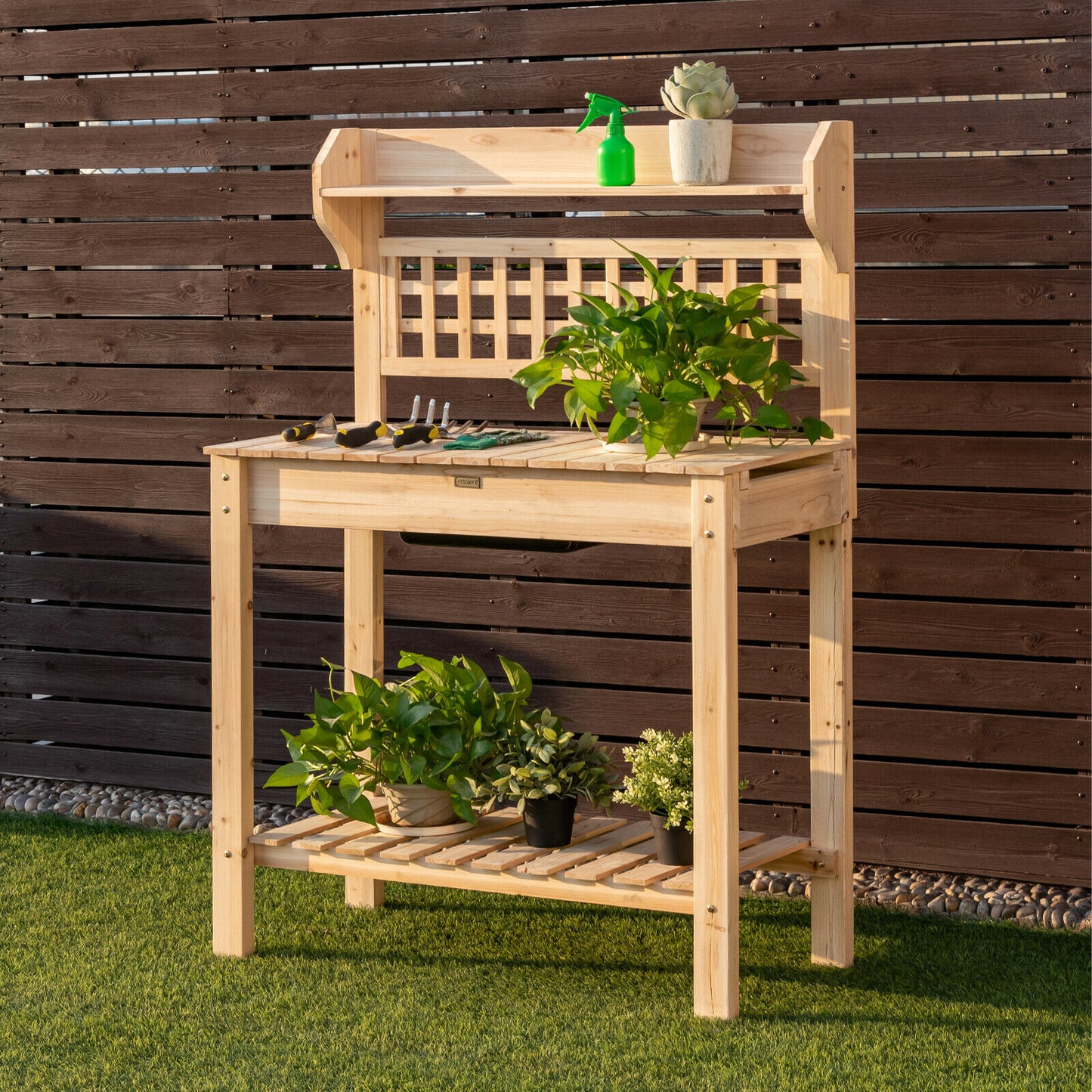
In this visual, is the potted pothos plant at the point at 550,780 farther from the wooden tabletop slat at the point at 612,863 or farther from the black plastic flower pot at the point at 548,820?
the wooden tabletop slat at the point at 612,863

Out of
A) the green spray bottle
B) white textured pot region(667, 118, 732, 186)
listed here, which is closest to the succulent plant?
white textured pot region(667, 118, 732, 186)

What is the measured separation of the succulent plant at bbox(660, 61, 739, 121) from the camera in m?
3.62

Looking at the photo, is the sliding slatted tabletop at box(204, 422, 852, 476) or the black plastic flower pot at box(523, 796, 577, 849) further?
the black plastic flower pot at box(523, 796, 577, 849)

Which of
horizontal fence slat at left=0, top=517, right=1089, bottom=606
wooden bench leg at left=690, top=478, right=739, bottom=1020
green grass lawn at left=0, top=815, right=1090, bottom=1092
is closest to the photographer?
green grass lawn at left=0, top=815, right=1090, bottom=1092

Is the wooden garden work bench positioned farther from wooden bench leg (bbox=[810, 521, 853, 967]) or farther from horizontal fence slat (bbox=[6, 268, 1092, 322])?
horizontal fence slat (bbox=[6, 268, 1092, 322])

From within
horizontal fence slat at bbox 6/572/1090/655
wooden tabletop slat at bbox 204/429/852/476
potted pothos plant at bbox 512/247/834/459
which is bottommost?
horizontal fence slat at bbox 6/572/1090/655

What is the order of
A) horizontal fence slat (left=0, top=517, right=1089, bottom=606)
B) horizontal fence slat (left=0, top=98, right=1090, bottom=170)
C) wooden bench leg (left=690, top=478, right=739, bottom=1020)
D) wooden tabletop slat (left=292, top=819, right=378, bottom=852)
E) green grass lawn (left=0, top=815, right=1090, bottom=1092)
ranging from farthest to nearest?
horizontal fence slat (left=0, top=517, right=1089, bottom=606), horizontal fence slat (left=0, top=98, right=1090, bottom=170), wooden tabletop slat (left=292, top=819, right=378, bottom=852), wooden bench leg (left=690, top=478, right=739, bottom=1020), green grass lawn (left=0, top=815, right=1090, bottom=1092)

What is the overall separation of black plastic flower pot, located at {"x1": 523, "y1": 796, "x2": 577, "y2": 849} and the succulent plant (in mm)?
1457

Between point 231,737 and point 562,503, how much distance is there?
0.95 metres

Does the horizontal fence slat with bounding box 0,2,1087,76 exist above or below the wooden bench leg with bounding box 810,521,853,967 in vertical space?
above

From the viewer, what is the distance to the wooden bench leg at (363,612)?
414 centimetres

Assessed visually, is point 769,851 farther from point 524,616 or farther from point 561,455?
point 524,616

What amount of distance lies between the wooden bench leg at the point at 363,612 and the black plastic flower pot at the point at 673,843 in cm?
83

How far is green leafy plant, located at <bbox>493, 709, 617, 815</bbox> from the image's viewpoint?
373 cm
